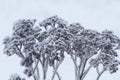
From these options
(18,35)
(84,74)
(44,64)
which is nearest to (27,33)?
(18,35)

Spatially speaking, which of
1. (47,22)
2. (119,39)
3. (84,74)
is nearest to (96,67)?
(84,74)

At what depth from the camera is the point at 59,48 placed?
31.0m

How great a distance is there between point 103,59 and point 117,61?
4.25 ft

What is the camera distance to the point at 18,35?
3256 cm

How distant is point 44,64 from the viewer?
110 ft

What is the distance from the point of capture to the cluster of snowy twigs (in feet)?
104

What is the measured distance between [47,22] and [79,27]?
3.05 m

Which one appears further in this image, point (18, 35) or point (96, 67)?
point (96, 67)

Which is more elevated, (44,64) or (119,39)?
(119,39)

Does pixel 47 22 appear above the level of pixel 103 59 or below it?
above

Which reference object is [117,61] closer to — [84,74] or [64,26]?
[84,74]

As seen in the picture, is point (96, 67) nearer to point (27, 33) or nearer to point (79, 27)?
point (79, 27)

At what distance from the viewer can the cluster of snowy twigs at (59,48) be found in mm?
31656

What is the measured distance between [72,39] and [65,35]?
1132 mm
